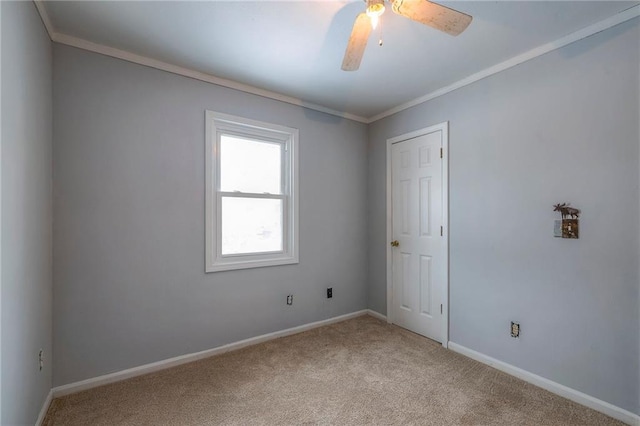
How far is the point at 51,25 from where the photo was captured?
196cm

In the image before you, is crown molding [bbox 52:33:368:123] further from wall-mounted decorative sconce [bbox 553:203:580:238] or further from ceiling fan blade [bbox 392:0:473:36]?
wall-mounted decorative sconce [bbox 553:203:580:238]

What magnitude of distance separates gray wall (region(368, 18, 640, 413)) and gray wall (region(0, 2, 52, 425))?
3.03 m

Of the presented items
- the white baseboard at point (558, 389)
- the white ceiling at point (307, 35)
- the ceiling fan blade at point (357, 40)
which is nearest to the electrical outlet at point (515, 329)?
the white baseboard at point (558, 389)

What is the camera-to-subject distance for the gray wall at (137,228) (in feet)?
6.88

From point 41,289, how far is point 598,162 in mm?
3617

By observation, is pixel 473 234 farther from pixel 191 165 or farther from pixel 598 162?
pixel 191 165

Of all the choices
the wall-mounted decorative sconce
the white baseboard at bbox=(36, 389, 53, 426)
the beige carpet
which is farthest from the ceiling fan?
the white baseboard at bbox=(36, 389, 53, 426)

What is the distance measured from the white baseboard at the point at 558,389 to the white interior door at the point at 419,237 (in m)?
0.34

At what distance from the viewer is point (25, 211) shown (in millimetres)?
1562

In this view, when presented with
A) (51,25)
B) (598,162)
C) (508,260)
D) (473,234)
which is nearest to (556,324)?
(508,260)

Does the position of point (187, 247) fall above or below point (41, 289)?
above

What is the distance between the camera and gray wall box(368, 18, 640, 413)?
72.2 inches

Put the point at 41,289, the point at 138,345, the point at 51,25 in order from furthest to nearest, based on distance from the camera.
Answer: the point at 138,345, the point at 51,25, the point at 41,289

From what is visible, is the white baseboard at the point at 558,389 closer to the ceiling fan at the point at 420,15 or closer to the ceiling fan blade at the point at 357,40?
the ceiling fan at the point at 420,15
